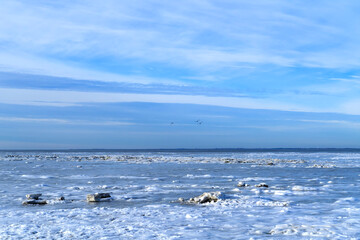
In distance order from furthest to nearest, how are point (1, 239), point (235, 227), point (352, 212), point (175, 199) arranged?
point (175, 199) → point (352, 212) → point (235, 227) → point (1, 239)

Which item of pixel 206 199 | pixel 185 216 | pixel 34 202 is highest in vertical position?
pixel 206 199

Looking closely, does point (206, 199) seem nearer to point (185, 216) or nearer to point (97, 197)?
point (185, 216)

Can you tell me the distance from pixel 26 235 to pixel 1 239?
688 millimetres

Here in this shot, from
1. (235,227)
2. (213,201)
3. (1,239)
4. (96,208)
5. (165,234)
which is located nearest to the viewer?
(1,239)

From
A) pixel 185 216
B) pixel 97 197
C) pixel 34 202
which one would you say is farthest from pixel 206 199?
pixel 34 202

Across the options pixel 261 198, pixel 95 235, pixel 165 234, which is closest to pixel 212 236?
pixel 165 234

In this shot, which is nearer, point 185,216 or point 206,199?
point 185,216

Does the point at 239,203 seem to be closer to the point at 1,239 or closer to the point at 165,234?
the point at 165,234

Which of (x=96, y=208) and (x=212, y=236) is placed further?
(x=96, y=208)

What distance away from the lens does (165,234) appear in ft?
36.9

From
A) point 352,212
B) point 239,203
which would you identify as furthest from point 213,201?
point 352,212

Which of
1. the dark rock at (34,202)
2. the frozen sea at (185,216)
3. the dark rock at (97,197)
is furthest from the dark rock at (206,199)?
the dark rock at (34,202)

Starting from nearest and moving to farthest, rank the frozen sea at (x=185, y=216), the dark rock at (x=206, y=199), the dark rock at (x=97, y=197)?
the frozen sea at (x=185, y=216) < the dark rock at (x=206, y=199) < the dark rock at (x=97, y=197)

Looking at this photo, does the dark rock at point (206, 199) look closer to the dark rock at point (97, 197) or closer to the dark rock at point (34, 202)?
the dark rock at point (97, 197)
